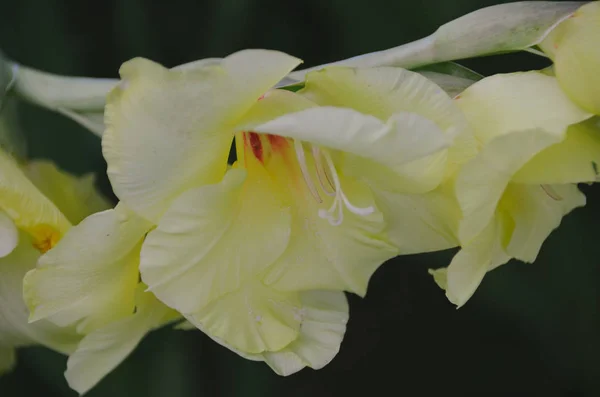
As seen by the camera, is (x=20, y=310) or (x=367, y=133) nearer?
(x=367, y=133)

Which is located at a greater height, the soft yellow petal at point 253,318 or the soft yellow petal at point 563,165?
the soft yellow petal at point 563,165

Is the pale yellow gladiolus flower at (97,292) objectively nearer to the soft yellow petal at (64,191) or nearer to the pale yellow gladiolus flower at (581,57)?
the soft yellow petal at (64,191)

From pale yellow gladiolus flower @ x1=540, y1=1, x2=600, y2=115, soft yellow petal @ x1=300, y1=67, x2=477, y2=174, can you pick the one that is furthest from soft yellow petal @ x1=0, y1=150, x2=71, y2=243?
pale yellow gladiolus flower @ x1=540, y1=1, x2=600, y2=115

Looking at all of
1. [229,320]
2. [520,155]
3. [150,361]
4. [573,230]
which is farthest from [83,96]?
[573,230]

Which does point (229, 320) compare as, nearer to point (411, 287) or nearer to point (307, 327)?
point (307, 327)

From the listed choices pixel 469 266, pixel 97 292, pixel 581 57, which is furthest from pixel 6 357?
pixel 581 57

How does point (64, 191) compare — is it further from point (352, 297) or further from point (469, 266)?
point (352, 297)

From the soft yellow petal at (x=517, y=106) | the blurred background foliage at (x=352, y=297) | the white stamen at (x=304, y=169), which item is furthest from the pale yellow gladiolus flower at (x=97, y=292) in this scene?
the blurred background foliage at (x=352, y=297)

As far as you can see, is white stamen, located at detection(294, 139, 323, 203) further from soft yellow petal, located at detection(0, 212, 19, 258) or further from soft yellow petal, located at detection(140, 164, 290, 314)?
soft yellow petal, located at detection(0, 212, 19, 258)
